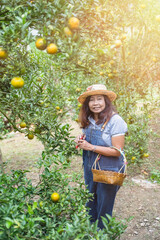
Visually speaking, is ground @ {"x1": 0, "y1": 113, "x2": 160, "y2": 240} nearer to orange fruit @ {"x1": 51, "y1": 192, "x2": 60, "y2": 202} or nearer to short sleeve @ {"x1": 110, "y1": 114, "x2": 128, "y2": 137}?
orange fruit @ {"x1": 51, "y1": 192, "x2": 60, "y2": 202}

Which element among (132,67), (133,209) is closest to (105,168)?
(133,209)

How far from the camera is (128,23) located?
274 cm

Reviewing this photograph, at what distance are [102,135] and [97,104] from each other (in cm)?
32

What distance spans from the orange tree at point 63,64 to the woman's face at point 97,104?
0.30 meters

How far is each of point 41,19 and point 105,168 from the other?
1481 mm

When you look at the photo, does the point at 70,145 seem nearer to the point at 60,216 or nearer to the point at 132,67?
the point at 60,216

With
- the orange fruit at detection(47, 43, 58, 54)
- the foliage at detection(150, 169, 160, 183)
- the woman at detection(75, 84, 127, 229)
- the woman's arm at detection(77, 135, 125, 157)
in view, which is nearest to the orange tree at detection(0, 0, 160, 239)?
the orange fruit at detection(47, 43, 58, 54)

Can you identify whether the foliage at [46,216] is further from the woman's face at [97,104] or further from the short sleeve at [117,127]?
the woman's face at [97,104]

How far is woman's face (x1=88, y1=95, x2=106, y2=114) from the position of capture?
6.85 ft

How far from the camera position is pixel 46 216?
1.27 meters

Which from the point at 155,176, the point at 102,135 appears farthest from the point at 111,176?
the point at 155,176

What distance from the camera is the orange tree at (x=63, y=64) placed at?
3.50 ft

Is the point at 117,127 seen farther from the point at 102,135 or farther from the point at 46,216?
the point at 46,216

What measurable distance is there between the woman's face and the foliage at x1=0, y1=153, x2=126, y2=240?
762mm
